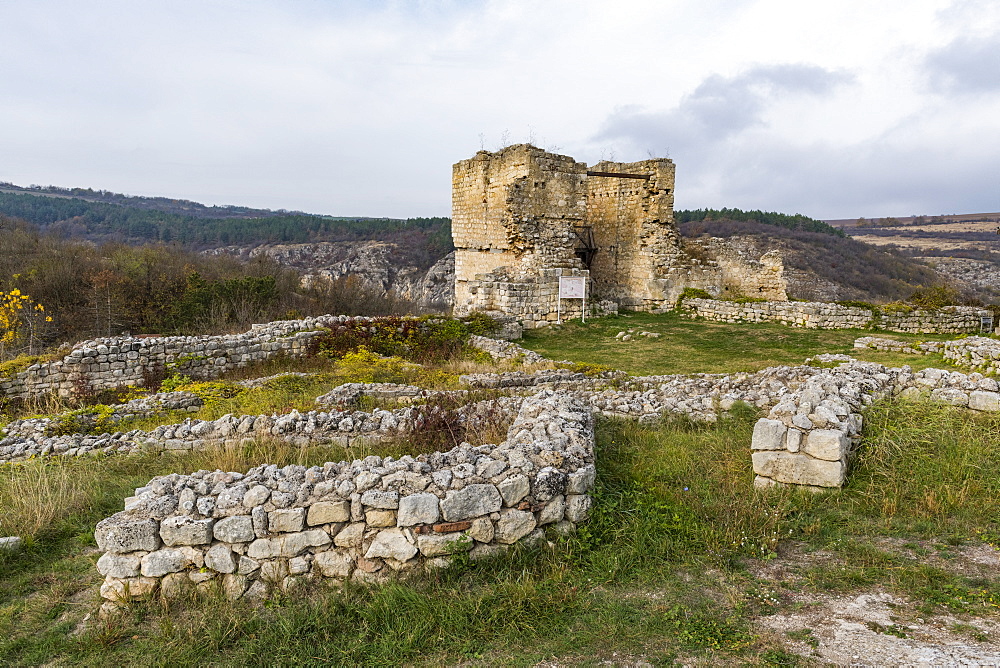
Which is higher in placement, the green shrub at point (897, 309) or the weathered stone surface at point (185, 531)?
the green shrub at point (897, 309)

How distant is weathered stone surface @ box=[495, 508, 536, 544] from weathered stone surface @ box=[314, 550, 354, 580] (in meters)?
1.10

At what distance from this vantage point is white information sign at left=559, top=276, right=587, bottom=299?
18.3 metres

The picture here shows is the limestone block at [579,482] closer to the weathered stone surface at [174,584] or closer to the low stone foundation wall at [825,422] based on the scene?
the low stone foundation wall at [825,422]

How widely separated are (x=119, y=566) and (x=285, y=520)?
1194 mm

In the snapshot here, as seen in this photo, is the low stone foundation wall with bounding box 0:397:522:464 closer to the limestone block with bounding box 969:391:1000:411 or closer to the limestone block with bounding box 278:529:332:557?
the limestone block with bounding box 278:529:332:557

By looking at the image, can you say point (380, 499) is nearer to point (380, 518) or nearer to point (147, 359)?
point (380, 518)

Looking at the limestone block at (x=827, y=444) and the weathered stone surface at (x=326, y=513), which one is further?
the limestone block at (x=827, y=444)

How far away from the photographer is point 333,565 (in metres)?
3.88

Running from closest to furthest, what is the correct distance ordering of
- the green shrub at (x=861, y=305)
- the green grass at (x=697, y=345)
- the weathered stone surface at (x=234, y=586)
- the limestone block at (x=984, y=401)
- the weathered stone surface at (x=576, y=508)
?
1. the weathered stone surface at (x=234, y=586)
2. the weathered stone surface at (x=576, y=508)
3. the limestone block at (x=984, y=401)
4. the green grass at (x=697, y=345)
5. the green shrub at (x=861, y=305)

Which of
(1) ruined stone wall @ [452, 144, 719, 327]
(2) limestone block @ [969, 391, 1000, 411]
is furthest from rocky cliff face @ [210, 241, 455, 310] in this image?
(2) limestone block @ [969, 391, 1000, 411]

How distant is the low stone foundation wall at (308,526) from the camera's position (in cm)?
380

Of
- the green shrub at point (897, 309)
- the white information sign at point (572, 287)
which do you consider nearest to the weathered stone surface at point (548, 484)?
the white information sign at point (572, 287)

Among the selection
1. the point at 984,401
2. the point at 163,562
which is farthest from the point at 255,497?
the point at 984,401

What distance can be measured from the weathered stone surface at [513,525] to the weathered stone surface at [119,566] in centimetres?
258
